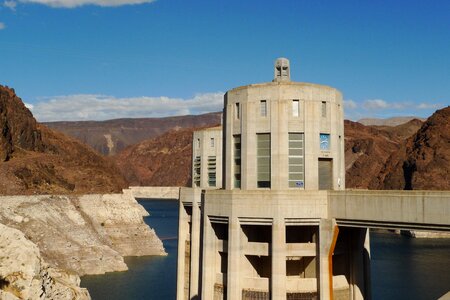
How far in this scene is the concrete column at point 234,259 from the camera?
27.1 m

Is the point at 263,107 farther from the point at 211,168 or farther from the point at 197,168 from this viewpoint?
the point at 197,168

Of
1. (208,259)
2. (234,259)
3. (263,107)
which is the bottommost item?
(208,259)

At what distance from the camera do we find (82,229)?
109500 millimetres

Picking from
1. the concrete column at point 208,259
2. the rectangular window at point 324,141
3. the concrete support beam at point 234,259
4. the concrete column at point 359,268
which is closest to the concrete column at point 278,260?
the concrete support beam at point 234,259

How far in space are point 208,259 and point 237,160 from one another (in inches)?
219

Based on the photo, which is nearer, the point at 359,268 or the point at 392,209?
the point at 392,209

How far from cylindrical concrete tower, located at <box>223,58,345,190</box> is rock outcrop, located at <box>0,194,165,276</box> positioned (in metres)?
63.5

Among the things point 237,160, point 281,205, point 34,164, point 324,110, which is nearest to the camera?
point 281,205

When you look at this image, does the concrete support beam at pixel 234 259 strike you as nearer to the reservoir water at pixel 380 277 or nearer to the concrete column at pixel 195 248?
the concrete column at pixel 195 248

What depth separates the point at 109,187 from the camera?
164 meters

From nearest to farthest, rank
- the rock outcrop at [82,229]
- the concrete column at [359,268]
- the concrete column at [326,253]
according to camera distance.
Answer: the concrete column at [326,253] < the concrete column at [359,268] < the rock outcrop at [82,229]

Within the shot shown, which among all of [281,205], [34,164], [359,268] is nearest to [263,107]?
[281,205]

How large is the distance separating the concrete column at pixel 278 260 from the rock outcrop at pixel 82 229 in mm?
64613

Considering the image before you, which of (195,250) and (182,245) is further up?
(195,250)
